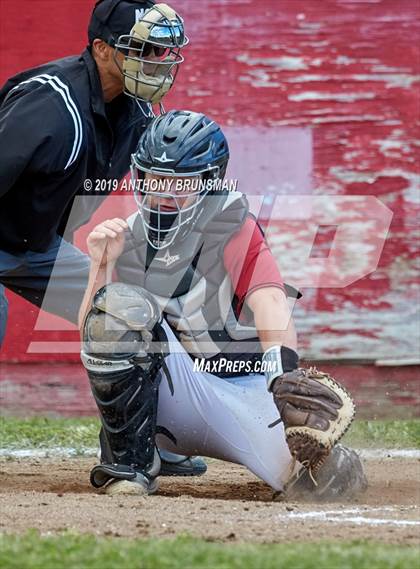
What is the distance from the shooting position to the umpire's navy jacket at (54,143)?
5.40 metres

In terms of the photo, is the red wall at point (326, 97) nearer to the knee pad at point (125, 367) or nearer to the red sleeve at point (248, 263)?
the red sleeve at point (248, 263)

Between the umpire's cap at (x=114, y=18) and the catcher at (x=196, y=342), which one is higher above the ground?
the umpire's cap at (x=114, y=18)

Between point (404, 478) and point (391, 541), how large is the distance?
1.87 m

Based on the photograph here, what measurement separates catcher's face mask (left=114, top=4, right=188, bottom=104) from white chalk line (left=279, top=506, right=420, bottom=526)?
2161mm

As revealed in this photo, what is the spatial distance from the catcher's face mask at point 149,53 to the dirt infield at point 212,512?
1.77 m

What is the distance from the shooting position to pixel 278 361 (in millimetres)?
4770

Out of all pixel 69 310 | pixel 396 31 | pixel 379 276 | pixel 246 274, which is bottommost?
pixel 379 276

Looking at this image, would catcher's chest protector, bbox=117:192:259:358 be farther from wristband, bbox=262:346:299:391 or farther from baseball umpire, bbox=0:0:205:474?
baseball umpire, bbox=0:0:205:474

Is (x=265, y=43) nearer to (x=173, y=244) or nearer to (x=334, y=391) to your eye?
(x=173, y=244)

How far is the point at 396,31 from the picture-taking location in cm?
802

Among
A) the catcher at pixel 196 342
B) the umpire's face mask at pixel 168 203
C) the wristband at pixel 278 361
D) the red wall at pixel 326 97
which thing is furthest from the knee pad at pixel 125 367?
the red wall at pixel 326 97

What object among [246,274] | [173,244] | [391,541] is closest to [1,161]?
[173,244]

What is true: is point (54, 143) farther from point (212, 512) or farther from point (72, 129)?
point (212, 512)

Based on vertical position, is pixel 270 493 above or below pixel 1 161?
below
